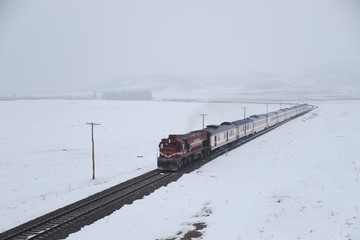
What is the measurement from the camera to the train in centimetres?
3109

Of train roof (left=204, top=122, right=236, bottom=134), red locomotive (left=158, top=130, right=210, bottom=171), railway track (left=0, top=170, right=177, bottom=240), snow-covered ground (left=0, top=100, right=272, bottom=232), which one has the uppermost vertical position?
train roof (left=204, top=122, right=236, bottom=134)

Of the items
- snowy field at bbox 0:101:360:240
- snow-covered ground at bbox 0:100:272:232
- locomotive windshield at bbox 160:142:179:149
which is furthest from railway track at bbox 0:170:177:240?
locomotive windshield at bbox 160:142:179:149

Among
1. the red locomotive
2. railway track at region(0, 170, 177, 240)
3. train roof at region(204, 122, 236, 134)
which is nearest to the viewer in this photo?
railway track at region(0, 170, 177, 240)

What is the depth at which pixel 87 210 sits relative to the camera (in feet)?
67.6

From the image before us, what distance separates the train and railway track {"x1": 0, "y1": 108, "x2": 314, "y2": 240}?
5.12ft

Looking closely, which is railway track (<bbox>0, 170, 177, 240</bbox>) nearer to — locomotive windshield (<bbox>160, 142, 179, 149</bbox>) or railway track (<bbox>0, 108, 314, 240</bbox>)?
railway track (<bbox>0, 108, 314, 240</bbox>)

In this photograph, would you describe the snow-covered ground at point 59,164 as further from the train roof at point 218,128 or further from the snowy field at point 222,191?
the train roof at point 218,128

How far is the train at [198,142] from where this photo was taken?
31094mm

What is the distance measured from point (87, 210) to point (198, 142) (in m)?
17.4

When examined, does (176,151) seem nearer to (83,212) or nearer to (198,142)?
(198,142)

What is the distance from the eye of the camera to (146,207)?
20359mm

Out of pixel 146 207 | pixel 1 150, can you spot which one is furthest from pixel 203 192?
pixel 1 150

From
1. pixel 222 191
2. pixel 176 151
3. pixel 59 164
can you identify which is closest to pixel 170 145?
pixel 176 151

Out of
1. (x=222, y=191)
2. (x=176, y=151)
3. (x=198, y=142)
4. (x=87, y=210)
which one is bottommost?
(x=87, y=210)
